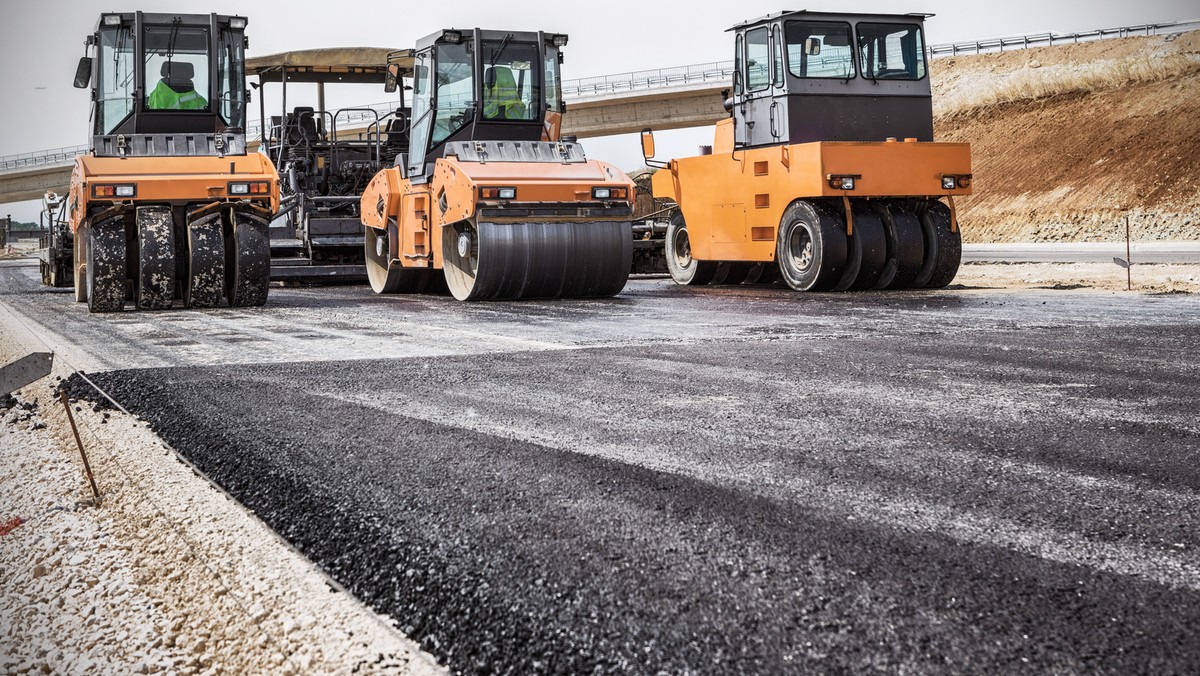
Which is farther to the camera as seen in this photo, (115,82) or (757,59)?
(757,59)

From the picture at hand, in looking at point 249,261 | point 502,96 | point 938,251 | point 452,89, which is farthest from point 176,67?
point 938,251

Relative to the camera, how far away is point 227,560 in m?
3.03

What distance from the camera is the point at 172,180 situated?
11203 millimetres

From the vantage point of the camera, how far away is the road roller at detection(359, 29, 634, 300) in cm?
1184

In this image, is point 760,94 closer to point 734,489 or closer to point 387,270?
point 387,270

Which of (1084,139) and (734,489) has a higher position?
(1084,139)

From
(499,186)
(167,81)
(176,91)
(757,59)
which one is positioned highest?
(757,59)

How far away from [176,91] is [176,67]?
0.84ft

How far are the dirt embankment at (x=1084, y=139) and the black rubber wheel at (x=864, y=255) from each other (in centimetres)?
1947

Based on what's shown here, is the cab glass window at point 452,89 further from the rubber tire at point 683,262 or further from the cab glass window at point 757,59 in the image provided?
the rubber tire at point 683,262

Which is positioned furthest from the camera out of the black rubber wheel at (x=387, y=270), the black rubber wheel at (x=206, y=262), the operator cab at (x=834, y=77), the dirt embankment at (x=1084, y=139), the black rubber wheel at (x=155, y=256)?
the dirt embankment at (x=1084, y=139)

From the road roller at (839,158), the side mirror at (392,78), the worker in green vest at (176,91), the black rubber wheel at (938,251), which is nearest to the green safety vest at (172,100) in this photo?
the worker in green vest at (176,91)

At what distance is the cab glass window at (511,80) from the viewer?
13.0m

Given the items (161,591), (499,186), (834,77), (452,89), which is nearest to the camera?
(161,591)
